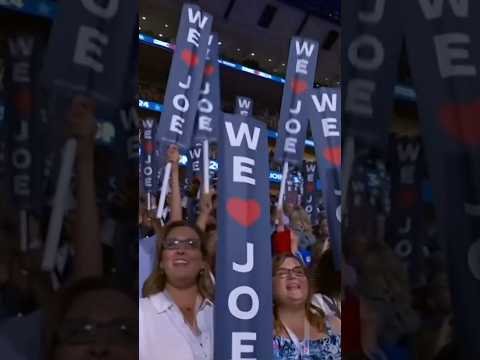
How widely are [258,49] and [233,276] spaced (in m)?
19.9

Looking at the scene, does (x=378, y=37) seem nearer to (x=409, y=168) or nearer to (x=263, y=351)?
(x=409, y=168)

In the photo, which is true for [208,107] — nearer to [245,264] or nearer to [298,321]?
[298,321]

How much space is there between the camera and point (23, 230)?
5.70 feet

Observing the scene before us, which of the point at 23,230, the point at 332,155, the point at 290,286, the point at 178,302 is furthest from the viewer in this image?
the point at 332,155

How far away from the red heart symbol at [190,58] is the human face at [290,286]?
1.83m

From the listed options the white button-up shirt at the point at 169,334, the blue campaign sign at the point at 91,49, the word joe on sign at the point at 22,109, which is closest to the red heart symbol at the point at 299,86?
the white button-up shirt at the point at 169,334

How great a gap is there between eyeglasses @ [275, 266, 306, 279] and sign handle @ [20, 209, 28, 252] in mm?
1935

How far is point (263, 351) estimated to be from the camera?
2699mm

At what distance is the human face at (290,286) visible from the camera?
3479mm

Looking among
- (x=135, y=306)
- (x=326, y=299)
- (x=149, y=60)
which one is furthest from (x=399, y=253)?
(x=149, y=60)

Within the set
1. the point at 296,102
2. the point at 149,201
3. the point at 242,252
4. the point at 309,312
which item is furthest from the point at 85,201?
the point at 149,201

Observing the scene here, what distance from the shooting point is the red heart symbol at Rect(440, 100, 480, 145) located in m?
1.63

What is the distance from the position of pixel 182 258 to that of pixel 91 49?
1698 millimetres

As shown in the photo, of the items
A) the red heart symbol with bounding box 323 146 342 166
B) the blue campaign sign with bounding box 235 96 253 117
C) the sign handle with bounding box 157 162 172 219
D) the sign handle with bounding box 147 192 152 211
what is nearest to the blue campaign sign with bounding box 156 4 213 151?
the sign handle with bounding box 157 162 172 219
